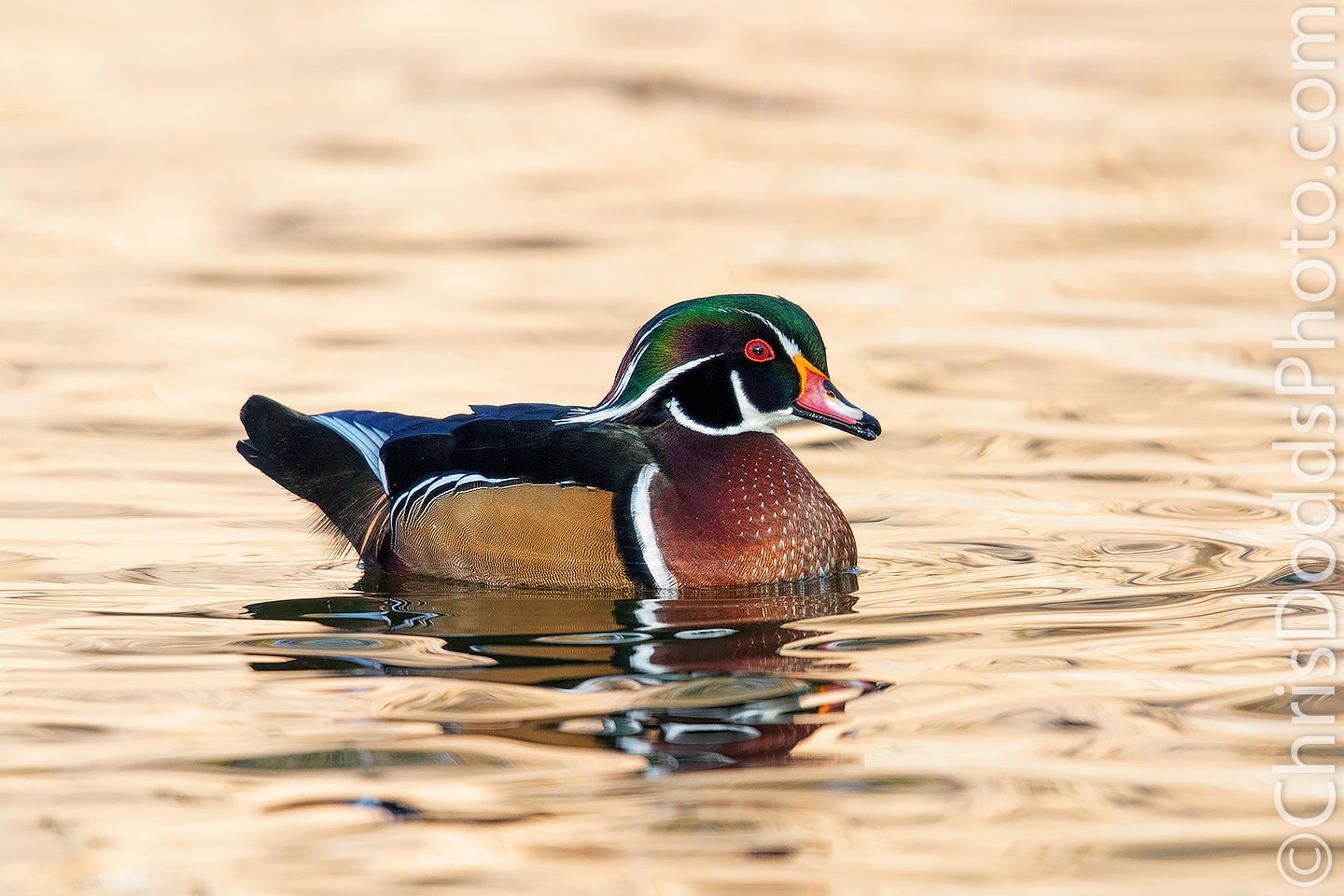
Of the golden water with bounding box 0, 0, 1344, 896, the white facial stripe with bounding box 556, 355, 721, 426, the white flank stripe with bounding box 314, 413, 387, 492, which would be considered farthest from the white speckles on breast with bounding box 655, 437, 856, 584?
the white flank stripe with bounding box 314, 413, 387, 492

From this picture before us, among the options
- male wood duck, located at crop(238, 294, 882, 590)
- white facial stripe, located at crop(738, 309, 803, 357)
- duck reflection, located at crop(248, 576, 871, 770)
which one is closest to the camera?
duck reflection, located at crop(248, 576, 871, 770)

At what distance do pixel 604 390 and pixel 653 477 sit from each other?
131 inches

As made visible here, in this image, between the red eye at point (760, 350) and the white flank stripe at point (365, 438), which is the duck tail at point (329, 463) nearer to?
the white flank stripe at point (365, 438)

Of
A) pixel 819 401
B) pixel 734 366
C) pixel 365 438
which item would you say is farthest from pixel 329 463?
pixel 819 401

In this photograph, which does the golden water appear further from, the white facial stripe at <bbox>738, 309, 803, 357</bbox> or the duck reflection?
the white facial stripe at <bbox>738, 309, 803, 357</bbox>

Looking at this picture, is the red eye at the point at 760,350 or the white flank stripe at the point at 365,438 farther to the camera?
the white flank stripe at the point at 365,438

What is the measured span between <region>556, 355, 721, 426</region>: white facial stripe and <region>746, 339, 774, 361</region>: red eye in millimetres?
119

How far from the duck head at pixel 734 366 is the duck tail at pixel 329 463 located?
910 millimetres

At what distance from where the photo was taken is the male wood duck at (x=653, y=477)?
25.5ft

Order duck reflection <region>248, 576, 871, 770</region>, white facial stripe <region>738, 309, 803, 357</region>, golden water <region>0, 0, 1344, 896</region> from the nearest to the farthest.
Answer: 1. golden water <region>0, 0, 1344, 896</region>
2. duck reflection <region>248, 576, 871, 770</region>
3. white facial stripe <region>738, 309, 803, 357</region>

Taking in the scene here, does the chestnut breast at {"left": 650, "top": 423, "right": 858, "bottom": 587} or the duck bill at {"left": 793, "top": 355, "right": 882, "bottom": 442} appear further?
the duck bill at {"left": 793, "top": 355, "right": 882, "bottom": 442}

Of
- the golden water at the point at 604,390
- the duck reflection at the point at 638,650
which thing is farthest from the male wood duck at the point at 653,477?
the golden water at the point at 604,390

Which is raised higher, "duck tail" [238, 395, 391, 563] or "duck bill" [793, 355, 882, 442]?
"duck bill" [793, 355, 882, 442]

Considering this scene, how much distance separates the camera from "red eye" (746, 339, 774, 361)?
7.89m
